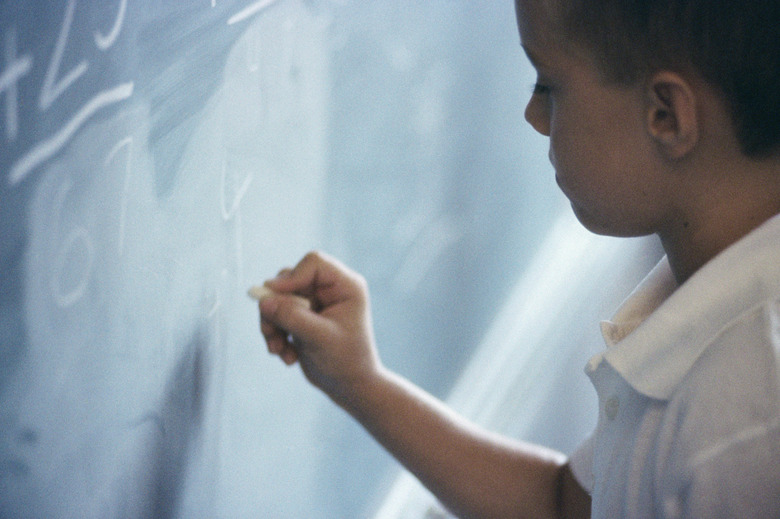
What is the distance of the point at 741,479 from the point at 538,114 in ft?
0.85

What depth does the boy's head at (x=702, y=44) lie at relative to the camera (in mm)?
399

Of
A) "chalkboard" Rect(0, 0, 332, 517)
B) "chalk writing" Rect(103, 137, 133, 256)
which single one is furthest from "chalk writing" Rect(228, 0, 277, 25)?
"chalk writing" Rect(103, 137, 133, 256)

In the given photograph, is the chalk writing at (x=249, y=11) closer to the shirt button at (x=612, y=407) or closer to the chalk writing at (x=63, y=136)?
the chalk writing at (x=63, y=136)

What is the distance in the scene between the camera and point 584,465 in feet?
1.88

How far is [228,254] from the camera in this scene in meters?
0.48

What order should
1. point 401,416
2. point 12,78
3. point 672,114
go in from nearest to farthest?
1. point 12,78
2. point 672,114
3. point 401,416

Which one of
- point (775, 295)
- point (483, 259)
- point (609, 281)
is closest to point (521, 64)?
point (483, 259)

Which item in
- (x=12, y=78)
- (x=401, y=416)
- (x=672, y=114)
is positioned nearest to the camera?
(x=12, y=78)

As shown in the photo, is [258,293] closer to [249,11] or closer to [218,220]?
[218,220]

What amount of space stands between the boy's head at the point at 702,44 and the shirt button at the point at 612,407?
0.18 m

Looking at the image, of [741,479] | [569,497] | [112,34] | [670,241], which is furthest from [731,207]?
[112,34]

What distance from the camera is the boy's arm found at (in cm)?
50

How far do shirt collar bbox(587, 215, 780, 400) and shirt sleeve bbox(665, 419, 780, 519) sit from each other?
2.6 inches

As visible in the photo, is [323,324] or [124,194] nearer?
[124,194]
